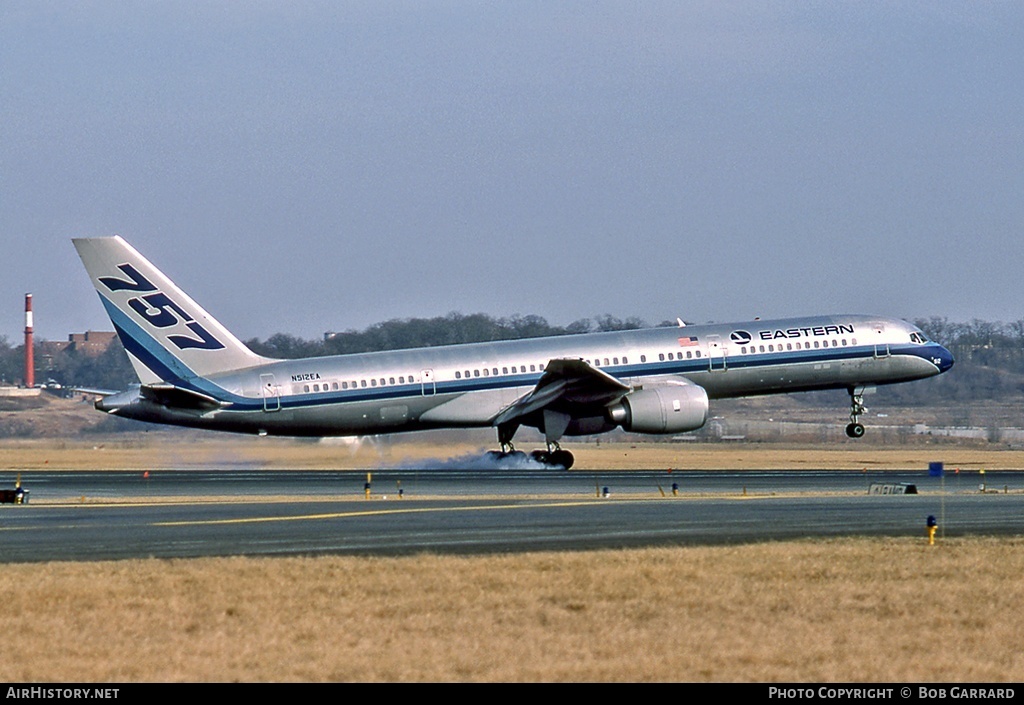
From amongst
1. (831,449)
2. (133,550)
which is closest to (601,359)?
(133,550)

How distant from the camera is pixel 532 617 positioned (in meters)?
17.5

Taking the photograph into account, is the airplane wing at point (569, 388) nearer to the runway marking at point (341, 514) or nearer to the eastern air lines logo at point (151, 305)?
the eastern air lines logo at point (151, 305)

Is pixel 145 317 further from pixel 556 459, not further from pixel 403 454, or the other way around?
pixel 556 459

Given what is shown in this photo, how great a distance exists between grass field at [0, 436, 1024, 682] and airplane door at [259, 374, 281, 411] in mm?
26471

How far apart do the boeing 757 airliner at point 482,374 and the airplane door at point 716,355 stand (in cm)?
4

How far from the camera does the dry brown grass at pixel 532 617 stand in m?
14.3

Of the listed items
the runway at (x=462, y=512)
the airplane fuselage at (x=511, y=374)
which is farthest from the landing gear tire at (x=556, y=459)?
the runway at (x=462, y=512)

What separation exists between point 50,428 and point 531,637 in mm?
94602

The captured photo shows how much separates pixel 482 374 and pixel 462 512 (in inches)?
790

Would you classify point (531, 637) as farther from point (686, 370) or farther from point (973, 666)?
point (686, 370)

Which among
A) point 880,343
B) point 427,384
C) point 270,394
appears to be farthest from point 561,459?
point 880,343

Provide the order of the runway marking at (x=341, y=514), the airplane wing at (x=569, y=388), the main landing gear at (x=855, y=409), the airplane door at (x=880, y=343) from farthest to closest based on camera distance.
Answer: the main landing gear at (x=855, y=409)
the airplane door at (x=880, y=343)
the airplane wing at (x=569, y=388)
the runway marking at (x=341, y=514)

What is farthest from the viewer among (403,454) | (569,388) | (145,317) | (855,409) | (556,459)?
(403,454)

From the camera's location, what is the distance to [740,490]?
4259 cm
